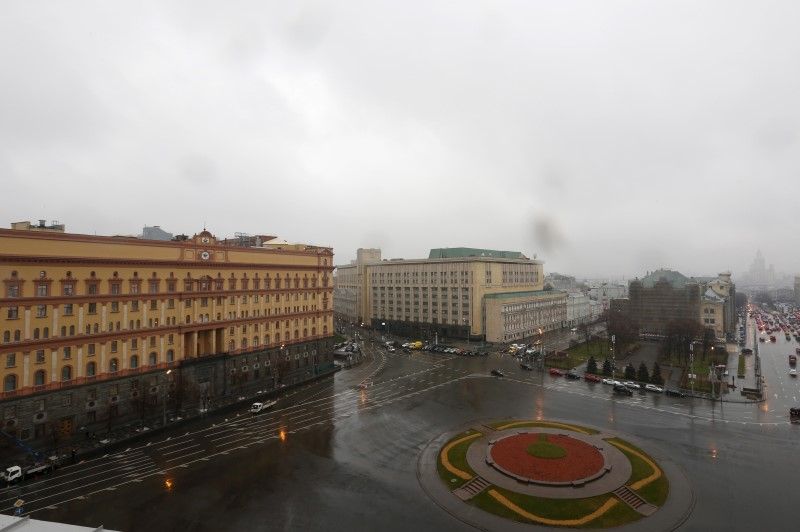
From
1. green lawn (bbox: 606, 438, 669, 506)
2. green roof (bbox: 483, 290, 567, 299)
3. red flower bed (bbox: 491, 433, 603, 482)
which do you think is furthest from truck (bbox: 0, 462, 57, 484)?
green roof (bbox: 483, 290, 567, 299)

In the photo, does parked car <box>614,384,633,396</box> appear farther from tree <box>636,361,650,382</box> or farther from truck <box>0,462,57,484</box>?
truck <box>0,462,57,484</box>

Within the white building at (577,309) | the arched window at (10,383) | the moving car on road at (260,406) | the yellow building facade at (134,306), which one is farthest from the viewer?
the white building at (577,309)

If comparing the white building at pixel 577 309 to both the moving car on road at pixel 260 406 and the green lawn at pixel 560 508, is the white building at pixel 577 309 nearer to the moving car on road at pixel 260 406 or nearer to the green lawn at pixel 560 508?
the moving car on road at pixel 260 406

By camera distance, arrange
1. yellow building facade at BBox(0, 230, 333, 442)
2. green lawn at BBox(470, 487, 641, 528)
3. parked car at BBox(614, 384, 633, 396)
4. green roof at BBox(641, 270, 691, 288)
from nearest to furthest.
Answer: green lawn at BBox(470, 487, 641, 528) → yellow building facade at BBox(0, 230, 333, 442) → parked car at BBox(614, 384, 633, 396) → green roof at BBox(641, 270, 691, 288)

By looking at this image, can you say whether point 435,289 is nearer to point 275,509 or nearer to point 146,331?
point 146,331

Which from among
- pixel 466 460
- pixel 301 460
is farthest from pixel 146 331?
pixel 466 460

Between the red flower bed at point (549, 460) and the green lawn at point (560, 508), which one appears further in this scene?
the red flower bed at point (549, 460)

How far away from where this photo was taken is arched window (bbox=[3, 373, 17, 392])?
3838 cm

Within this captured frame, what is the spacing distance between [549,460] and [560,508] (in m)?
6.73

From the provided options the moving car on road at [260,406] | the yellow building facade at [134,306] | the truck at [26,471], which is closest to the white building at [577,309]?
the yellow building facade at [134,306]

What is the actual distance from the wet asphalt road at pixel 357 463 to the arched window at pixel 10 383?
32.7 feet

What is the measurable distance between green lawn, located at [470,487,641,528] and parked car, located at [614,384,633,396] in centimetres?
3116

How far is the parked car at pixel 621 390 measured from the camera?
5658cm

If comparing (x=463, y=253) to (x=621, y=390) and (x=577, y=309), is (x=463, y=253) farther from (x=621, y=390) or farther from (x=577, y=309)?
(x=621, y=390)
